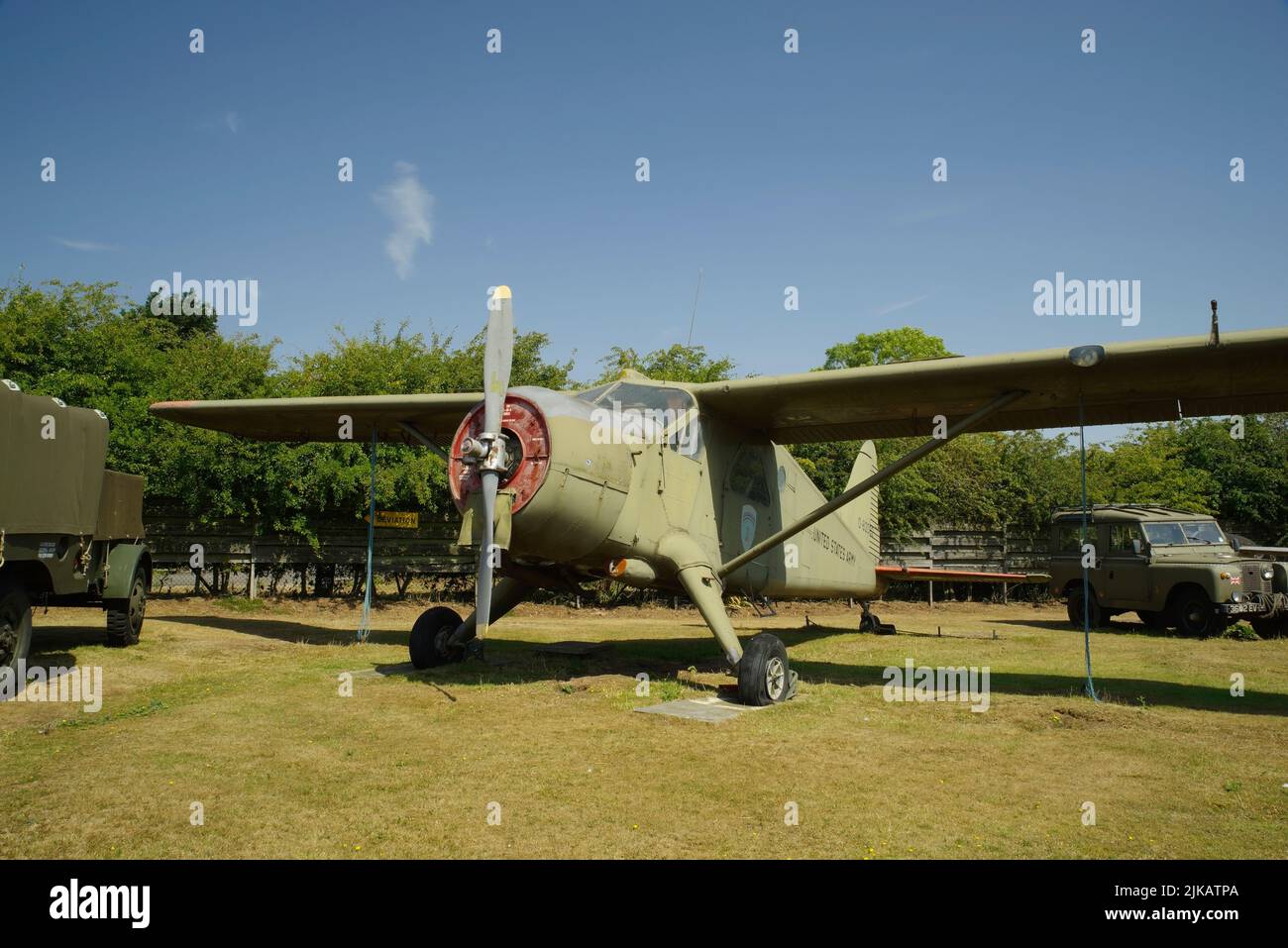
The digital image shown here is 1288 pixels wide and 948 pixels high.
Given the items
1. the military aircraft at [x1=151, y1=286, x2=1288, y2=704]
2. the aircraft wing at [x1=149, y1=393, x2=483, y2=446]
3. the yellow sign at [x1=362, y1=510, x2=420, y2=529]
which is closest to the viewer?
the military aircraft at [x1=151, y1=286, x2=1288, y2=704]

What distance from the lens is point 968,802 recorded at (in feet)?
17.9

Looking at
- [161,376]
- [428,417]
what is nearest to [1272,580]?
[428,417]

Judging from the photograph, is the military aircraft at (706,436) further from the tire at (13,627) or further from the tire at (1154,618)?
the tire at (1154,618)

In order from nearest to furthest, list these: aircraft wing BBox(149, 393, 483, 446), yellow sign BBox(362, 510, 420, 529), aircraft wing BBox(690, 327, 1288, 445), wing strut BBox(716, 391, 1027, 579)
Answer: aircraft wing BBox(690, 327, 1288, 445)
wing strut BBox(716, 391, 1027, 579)
aircraft wing BBox(149, 393, 483, 446)
yellow sign BBox(362, 510, 420, 529)

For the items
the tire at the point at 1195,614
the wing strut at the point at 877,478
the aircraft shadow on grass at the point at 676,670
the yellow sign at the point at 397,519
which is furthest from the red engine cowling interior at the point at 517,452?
the tire at the point at 1195,614

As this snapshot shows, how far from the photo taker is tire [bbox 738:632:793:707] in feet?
28.5

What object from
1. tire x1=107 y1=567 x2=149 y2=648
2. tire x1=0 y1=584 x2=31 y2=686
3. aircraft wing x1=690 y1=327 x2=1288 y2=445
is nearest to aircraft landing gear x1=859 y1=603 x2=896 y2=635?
aircraft wing x1=690 y1=327 x2=1288 y2=445

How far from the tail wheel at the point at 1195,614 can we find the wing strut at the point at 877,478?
10457 mm

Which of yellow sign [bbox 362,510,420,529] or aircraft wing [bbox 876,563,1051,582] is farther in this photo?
yellow sign [bbox 362,510,420,529]

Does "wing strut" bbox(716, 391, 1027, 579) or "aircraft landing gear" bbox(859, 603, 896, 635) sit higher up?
"wing strut" bbox(716, 391, 1027, 579)

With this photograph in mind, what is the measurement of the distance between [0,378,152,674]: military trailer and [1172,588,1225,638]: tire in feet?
62.7

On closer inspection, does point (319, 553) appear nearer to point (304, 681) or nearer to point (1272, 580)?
point (304, 681)

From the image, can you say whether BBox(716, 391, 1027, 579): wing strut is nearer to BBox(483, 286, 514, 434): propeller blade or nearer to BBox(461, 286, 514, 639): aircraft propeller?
BBox(461, 286, 514, 639): aircraft propeller

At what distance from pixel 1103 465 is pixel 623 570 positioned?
2906 cm
